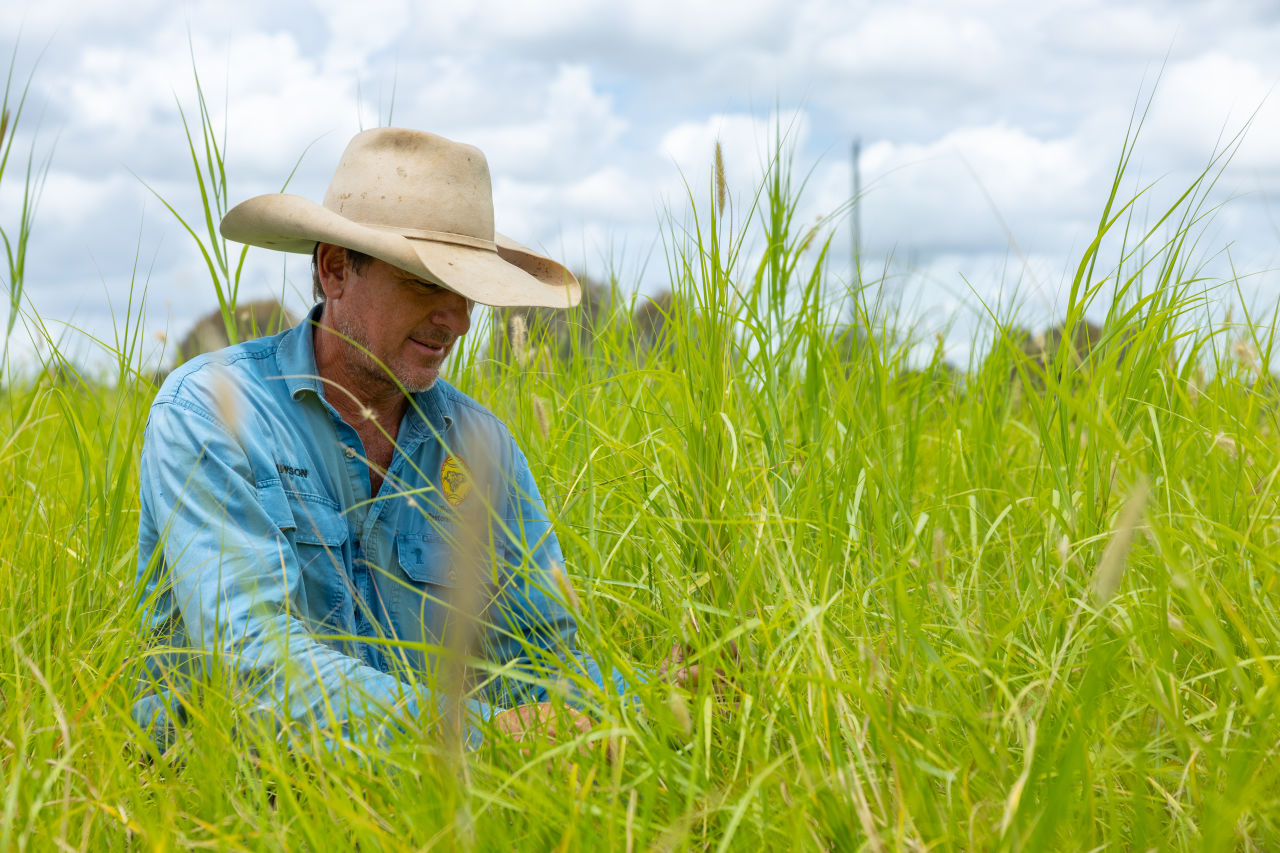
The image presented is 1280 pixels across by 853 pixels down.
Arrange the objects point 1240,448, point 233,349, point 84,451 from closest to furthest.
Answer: point 1240,448 → point 84,451 → point 233,349

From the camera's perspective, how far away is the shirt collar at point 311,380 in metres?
2.38

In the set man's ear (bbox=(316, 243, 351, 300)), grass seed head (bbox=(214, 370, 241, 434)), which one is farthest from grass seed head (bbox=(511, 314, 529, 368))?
grass seed head (bbox=(214, 370, 241, 434))

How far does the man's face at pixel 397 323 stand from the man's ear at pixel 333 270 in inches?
1.1

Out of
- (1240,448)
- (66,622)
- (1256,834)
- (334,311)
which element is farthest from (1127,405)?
(66,622)

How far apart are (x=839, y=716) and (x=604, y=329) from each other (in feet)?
5.81

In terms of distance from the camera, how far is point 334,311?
8.37 feet

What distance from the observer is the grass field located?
1.27 meters

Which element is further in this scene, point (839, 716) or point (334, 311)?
point (334, 311)

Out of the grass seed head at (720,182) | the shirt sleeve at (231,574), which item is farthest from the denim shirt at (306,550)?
the grass seed head at (720,182)

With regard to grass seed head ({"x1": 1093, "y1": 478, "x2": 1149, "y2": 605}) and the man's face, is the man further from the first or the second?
grass seed head ({"x1": 1093, "y1": 478, "x2": 1149, "y2": 605})

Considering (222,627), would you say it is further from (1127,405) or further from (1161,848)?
(1127,405)

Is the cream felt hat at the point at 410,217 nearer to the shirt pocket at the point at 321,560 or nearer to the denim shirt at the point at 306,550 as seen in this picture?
the denim shirt at the point at 306,550

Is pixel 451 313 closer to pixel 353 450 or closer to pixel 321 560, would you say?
pixel 353 450

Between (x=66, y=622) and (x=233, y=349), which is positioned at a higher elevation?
(x=233, y=349)
